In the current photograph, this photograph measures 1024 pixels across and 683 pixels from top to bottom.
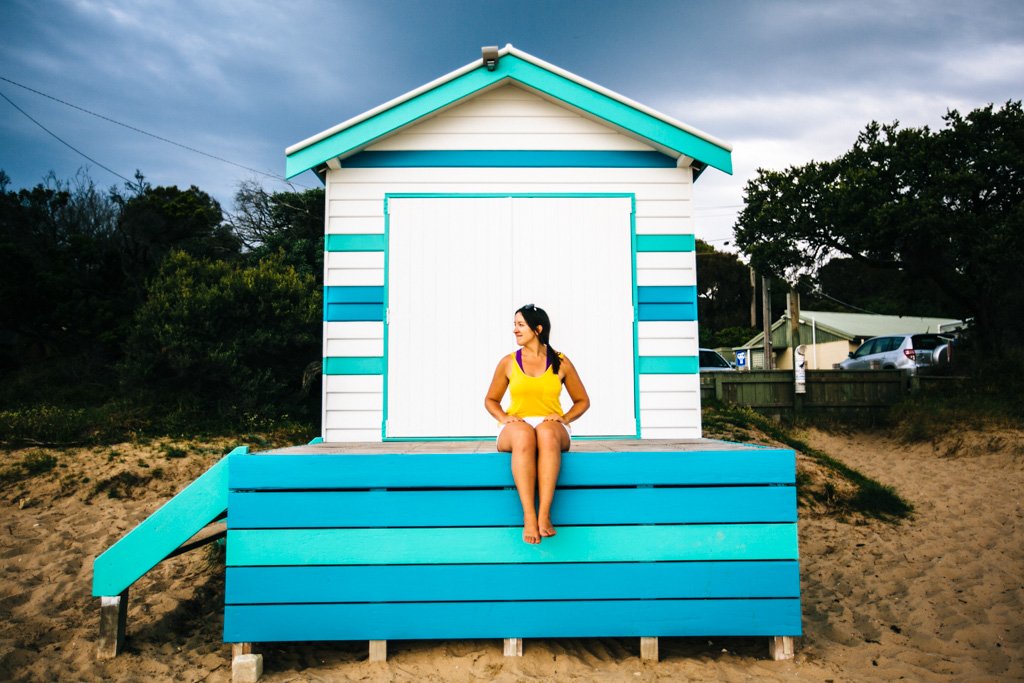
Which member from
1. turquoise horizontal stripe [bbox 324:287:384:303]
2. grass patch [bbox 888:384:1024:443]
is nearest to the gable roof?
turquoise horizontal stripe [bbox 324:287:384:303]

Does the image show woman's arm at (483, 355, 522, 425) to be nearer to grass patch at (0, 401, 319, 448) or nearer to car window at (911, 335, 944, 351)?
grass patch at (0, 401, 319, 448)

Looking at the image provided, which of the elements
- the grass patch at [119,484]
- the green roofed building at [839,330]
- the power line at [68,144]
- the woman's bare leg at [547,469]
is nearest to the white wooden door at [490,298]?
the woman's bare leg at [547,469]

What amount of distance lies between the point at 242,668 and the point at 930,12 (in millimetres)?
15267

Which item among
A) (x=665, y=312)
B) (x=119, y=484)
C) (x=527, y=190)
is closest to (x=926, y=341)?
(x=665, y=312)

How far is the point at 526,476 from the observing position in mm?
3238

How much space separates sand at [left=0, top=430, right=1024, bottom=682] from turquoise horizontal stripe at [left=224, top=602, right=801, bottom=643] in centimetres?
20

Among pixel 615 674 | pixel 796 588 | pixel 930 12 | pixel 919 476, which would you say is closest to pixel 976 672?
pixel 796 588

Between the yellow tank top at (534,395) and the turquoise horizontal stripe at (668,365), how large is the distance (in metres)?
1.57

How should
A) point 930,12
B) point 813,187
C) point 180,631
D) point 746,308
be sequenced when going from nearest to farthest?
point 180,631
point 930,12
point 813,187
point 746,308

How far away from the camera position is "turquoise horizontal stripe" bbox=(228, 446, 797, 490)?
11.0 ft

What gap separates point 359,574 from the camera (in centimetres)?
332

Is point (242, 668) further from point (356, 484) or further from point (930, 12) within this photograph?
point (930, 12)

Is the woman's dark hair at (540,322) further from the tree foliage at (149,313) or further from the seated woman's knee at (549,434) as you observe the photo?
the tree foliage at (149,313)

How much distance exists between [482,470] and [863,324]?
28335 mm
